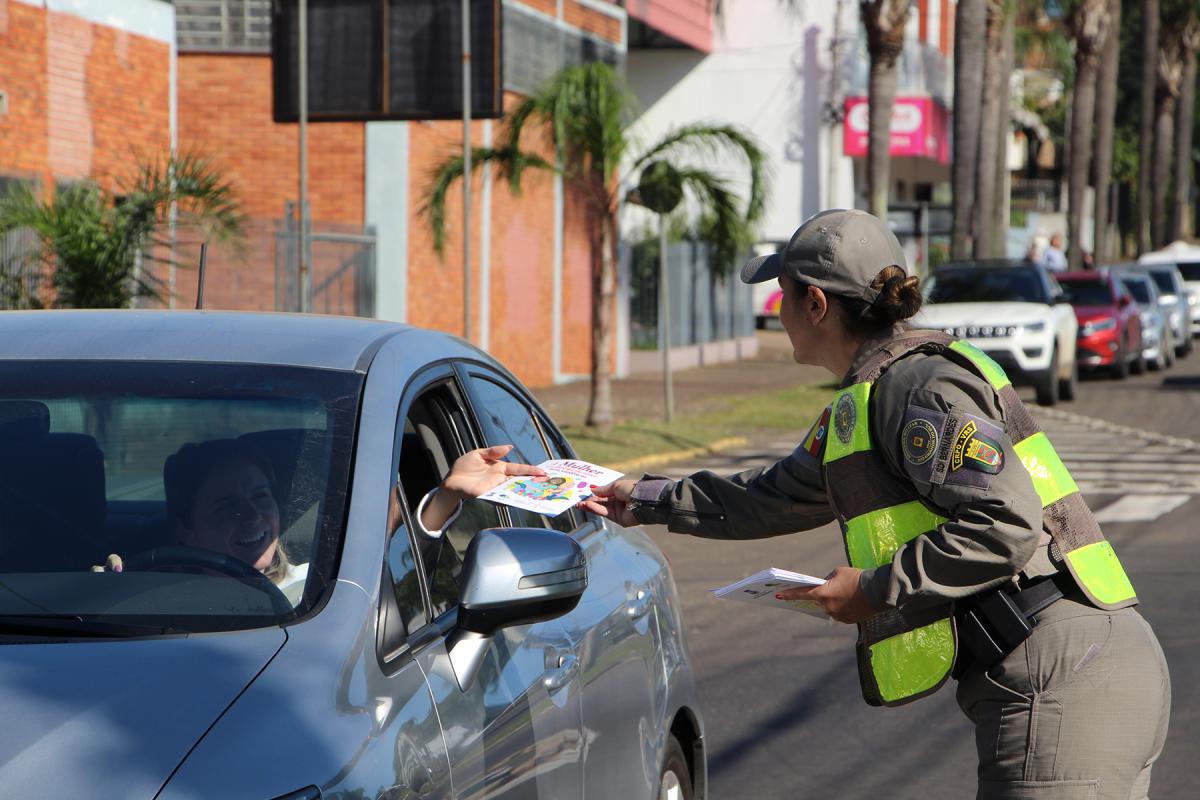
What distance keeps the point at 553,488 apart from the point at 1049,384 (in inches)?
769

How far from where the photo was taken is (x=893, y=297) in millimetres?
3350

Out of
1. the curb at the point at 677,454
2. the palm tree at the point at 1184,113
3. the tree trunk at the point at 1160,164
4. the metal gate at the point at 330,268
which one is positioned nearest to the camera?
the curb at the point at 677,454

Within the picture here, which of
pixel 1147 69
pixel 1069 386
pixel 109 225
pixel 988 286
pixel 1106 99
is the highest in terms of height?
pixel 1147 69

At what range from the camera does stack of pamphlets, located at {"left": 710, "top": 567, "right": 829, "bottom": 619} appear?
3312 millimetres

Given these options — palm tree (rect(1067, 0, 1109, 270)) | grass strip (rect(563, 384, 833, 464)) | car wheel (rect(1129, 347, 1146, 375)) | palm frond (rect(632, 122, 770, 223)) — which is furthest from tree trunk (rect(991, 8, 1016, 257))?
palm frond (rect(632, 122, 770, 223))

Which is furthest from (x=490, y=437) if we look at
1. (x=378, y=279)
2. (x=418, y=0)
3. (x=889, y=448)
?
(x=378, y=279)

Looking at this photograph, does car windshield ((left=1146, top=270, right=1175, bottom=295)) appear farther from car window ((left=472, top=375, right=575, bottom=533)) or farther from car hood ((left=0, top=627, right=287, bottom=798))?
car hood ((left=0, top=627, right=287, bottom=798))

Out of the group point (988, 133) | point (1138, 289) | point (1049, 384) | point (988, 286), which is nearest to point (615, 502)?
point (1049, 384)

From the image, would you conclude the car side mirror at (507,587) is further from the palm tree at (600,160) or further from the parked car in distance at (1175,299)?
the parked car in distance at (1175,299)

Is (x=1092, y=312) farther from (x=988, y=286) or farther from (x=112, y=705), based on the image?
(x=112, y=705)

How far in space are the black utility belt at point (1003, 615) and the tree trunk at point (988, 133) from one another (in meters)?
32.5

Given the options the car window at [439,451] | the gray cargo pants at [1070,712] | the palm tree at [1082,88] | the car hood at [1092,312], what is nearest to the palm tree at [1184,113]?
the palm tree at [1082,88]

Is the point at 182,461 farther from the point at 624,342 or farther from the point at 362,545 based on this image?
the point at 624,342

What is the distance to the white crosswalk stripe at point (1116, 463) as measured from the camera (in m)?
13.6
